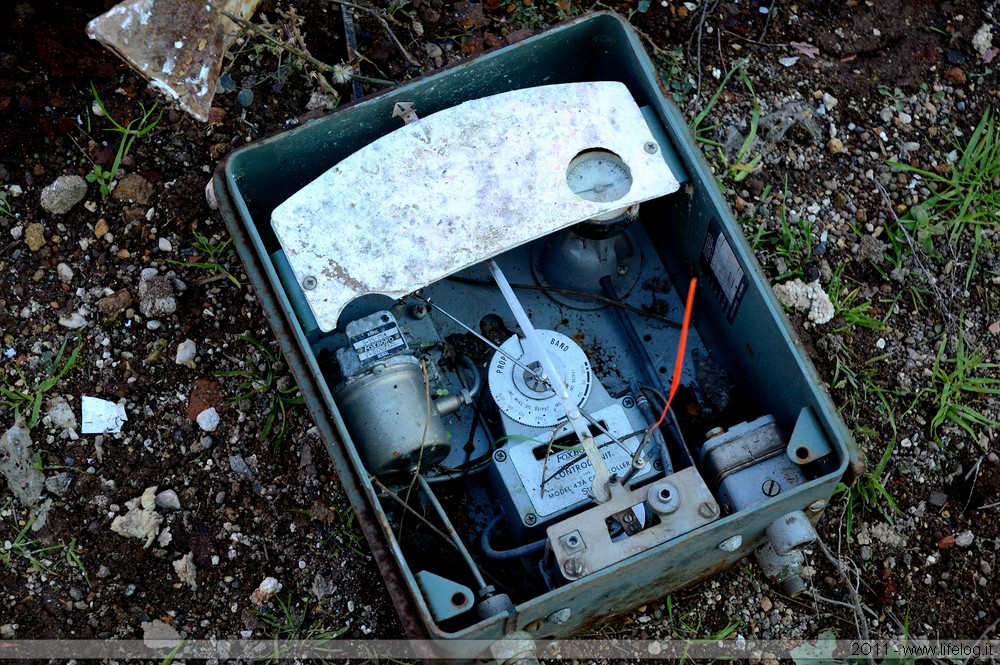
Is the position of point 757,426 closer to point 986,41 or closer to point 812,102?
point 812,102

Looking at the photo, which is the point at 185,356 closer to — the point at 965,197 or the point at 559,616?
the point at 559,616

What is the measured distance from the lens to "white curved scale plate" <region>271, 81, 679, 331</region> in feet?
6.48

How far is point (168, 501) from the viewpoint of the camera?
7.36ft

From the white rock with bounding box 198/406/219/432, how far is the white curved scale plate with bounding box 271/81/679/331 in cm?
51

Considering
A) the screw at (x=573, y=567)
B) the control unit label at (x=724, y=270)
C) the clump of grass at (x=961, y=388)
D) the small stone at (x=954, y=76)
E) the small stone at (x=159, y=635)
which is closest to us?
the screw at (x=573, y=567)

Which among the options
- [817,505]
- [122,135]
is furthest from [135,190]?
[817,505]

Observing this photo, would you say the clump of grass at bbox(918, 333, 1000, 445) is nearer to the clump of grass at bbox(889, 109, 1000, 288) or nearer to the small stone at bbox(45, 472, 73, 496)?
the clump of grass at bbox(889, 109, 1000, 288)

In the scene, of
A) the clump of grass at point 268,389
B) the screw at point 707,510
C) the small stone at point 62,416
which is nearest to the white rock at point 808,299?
the screw at point 707,510

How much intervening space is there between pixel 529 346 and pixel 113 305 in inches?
37.4

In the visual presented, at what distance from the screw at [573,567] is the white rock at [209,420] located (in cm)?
91

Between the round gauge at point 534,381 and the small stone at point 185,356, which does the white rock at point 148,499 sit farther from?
the round gauge at point 534,381

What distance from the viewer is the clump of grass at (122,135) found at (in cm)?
248

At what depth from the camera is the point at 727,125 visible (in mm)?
2639

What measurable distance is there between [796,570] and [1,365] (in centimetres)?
170
